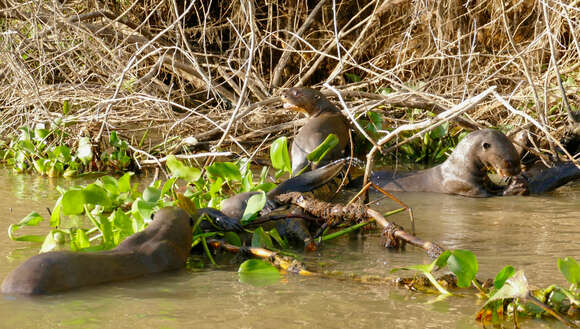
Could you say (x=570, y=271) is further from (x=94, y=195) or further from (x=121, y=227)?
(x=94, y=195)

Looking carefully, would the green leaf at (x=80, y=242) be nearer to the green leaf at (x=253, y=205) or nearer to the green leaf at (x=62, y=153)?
the green leaf at (x=253, y=205)

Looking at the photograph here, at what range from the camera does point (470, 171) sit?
17.4ft

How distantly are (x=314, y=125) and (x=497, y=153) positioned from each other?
1446 millimetres

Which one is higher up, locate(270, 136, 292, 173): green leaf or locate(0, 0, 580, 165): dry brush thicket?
locate(0, 0, 580, 165): dry brush thicket

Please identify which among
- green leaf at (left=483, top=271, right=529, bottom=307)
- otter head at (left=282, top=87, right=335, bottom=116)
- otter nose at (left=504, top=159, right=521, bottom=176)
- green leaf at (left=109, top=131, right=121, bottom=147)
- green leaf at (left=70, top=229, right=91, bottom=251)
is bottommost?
green leaf at (left=483, top=271, right=529, bottom=307)

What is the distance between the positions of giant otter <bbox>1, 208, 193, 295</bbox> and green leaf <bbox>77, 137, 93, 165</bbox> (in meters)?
3.15

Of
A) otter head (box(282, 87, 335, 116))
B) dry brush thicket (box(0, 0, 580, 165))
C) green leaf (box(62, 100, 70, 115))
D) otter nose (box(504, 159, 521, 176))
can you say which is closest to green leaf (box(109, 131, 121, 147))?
dry brush thicket (box(0, 0, 580, 165))

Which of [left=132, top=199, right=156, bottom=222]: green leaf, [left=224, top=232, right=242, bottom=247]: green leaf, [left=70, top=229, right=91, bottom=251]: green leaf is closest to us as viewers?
[left=70, top=229, right=91, bottom=251]: green leaf

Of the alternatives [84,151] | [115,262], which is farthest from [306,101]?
[115,262]

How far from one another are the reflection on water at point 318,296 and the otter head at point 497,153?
956 mm

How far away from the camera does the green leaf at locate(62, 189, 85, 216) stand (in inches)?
149

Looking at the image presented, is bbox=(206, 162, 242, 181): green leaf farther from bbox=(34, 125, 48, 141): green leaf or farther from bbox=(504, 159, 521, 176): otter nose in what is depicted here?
bbox=(34, 125, 48, 141): green leaf

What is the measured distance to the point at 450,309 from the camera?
263cm

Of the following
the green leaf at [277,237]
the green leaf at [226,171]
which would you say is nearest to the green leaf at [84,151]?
the green leaf at [226,171]
